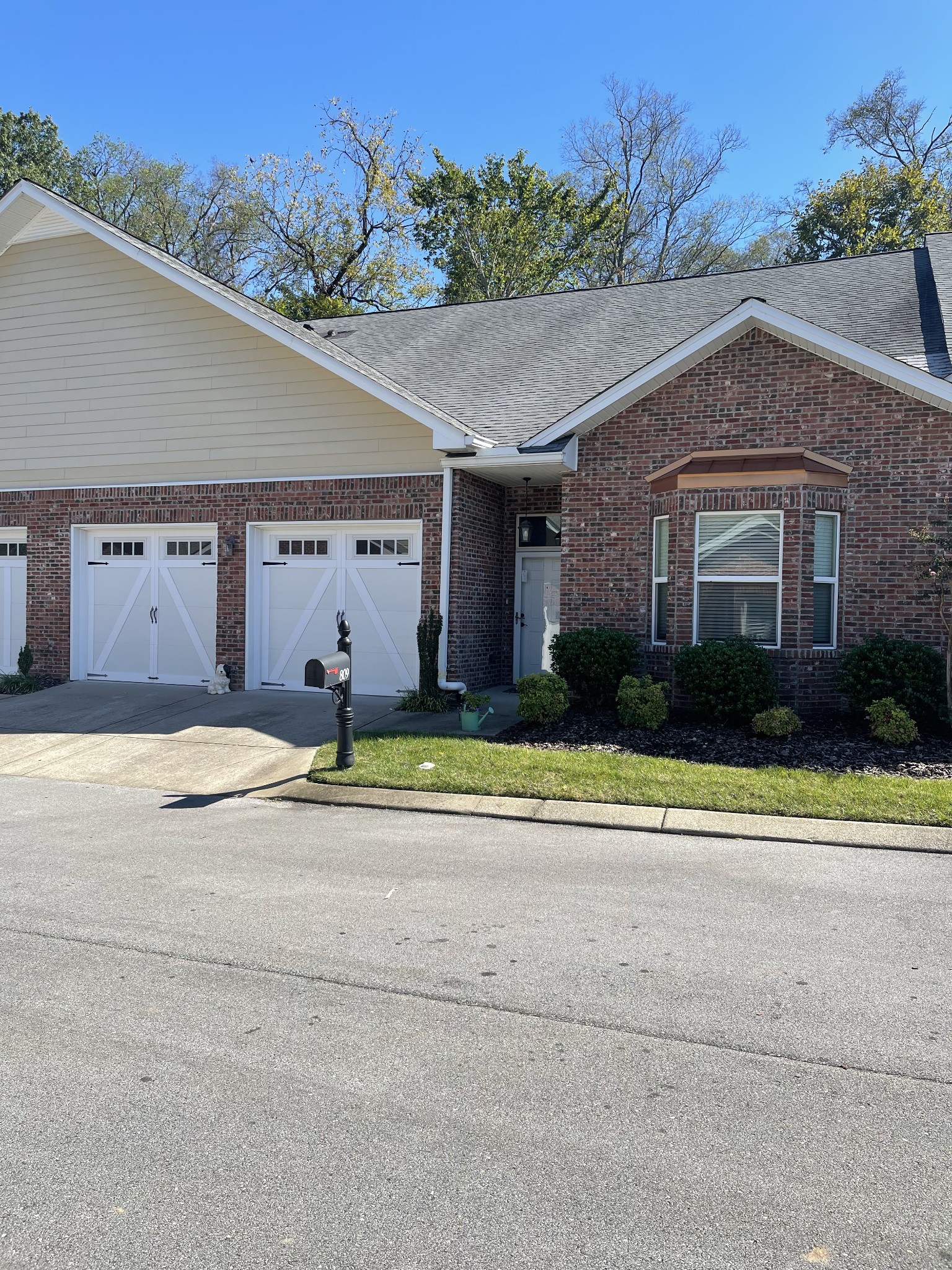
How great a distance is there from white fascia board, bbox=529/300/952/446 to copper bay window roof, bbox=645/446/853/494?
106cm

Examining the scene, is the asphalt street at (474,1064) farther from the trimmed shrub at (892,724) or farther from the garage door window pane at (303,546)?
the garage door window pane at (303,546)

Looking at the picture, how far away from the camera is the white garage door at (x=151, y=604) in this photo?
14445 millimetres

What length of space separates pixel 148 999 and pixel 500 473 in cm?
1022

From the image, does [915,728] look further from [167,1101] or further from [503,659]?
[167,1101]

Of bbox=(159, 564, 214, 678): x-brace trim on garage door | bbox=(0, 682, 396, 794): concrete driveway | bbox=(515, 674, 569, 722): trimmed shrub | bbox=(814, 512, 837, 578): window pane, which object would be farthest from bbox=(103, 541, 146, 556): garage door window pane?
bbox=(814, 512, 837, 578): window pane

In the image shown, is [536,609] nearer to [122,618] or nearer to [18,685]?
[122,618]

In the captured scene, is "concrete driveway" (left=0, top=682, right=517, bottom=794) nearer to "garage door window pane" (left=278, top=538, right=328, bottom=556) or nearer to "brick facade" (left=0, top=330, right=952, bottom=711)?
"brick facade" (left=0, top=330, right=952, bottom=711)

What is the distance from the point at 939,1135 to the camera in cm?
324

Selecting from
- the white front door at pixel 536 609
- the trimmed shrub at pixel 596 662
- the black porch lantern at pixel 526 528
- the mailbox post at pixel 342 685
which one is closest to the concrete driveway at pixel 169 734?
the mailbox post at pixel 342 685

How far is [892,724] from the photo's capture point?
9.55 m

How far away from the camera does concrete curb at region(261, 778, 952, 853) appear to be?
712 centimetres

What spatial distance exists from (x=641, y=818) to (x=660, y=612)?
4.93m

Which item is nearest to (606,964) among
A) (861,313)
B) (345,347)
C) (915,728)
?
(915,728)

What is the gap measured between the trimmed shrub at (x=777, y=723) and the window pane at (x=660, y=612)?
91.0 inches
